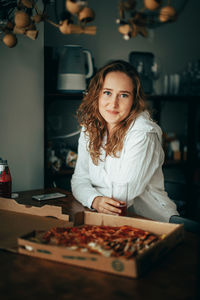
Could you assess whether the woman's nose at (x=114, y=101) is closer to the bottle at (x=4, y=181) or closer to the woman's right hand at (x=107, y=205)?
the woman's right hand at (x=107, y=205)

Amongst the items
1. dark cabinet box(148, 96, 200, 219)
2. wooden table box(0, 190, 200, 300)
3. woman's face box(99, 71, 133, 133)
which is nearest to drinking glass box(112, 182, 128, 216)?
wooden table box(0, 190, 200, 300)

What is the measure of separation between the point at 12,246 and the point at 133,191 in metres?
0.78

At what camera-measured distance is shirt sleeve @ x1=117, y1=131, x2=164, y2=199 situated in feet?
5.81

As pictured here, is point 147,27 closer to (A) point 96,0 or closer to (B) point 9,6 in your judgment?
(B) point 9,6

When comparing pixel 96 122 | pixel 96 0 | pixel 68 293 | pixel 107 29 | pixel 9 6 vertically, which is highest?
pixel 96 0

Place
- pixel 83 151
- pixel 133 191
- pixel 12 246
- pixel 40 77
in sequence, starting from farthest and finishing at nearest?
pixel 40 77, pixel 83 151, pixel 133 191, pixel 12 246

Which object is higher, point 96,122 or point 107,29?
point 107,29

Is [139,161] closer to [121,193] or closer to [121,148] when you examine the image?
[121,148]

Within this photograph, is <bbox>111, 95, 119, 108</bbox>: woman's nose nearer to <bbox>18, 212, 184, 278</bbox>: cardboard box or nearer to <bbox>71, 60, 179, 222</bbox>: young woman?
<bbox>71, 60, 179, 222</bbox>: young woman

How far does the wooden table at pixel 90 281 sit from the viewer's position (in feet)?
2.84

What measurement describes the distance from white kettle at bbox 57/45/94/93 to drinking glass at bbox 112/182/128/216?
4.06 ft

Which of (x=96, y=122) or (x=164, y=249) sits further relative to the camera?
(x=96, y=122)

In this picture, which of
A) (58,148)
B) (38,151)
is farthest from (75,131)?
(38,151)

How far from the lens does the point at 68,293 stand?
87cm
